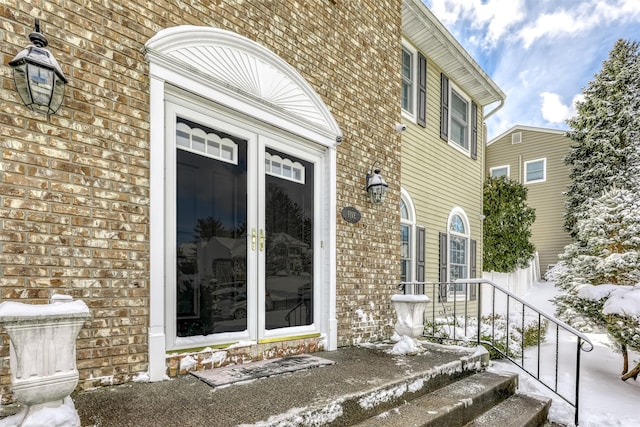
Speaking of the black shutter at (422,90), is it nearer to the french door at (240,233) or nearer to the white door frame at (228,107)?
the white door frame at (228,107)

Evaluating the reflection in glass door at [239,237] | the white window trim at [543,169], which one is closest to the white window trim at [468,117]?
the reflection in glass door at [239,237]

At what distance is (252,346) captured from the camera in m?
2.83

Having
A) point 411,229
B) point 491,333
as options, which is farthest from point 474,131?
point 491,333

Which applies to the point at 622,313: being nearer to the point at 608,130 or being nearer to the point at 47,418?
the point at 47,418

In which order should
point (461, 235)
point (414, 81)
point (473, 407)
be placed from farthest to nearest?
point (461, 235) → point (414, 81) → point (473, 407)

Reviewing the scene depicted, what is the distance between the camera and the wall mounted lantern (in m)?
1.79

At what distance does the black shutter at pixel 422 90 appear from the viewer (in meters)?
6.38

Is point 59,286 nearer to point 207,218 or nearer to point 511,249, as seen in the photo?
point 207,218

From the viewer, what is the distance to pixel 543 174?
13.3 metres

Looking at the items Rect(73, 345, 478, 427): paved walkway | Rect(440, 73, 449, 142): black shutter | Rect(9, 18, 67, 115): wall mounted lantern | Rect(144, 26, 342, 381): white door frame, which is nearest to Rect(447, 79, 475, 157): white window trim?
Rect(440, 73, 449, 142): black shutter

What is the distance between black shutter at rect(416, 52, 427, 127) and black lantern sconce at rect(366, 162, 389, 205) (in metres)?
2.93

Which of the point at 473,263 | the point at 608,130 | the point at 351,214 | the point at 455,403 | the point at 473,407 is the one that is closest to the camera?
the point at 455,403

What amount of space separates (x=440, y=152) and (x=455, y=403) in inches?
215

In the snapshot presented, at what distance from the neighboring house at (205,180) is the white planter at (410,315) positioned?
48 cm
